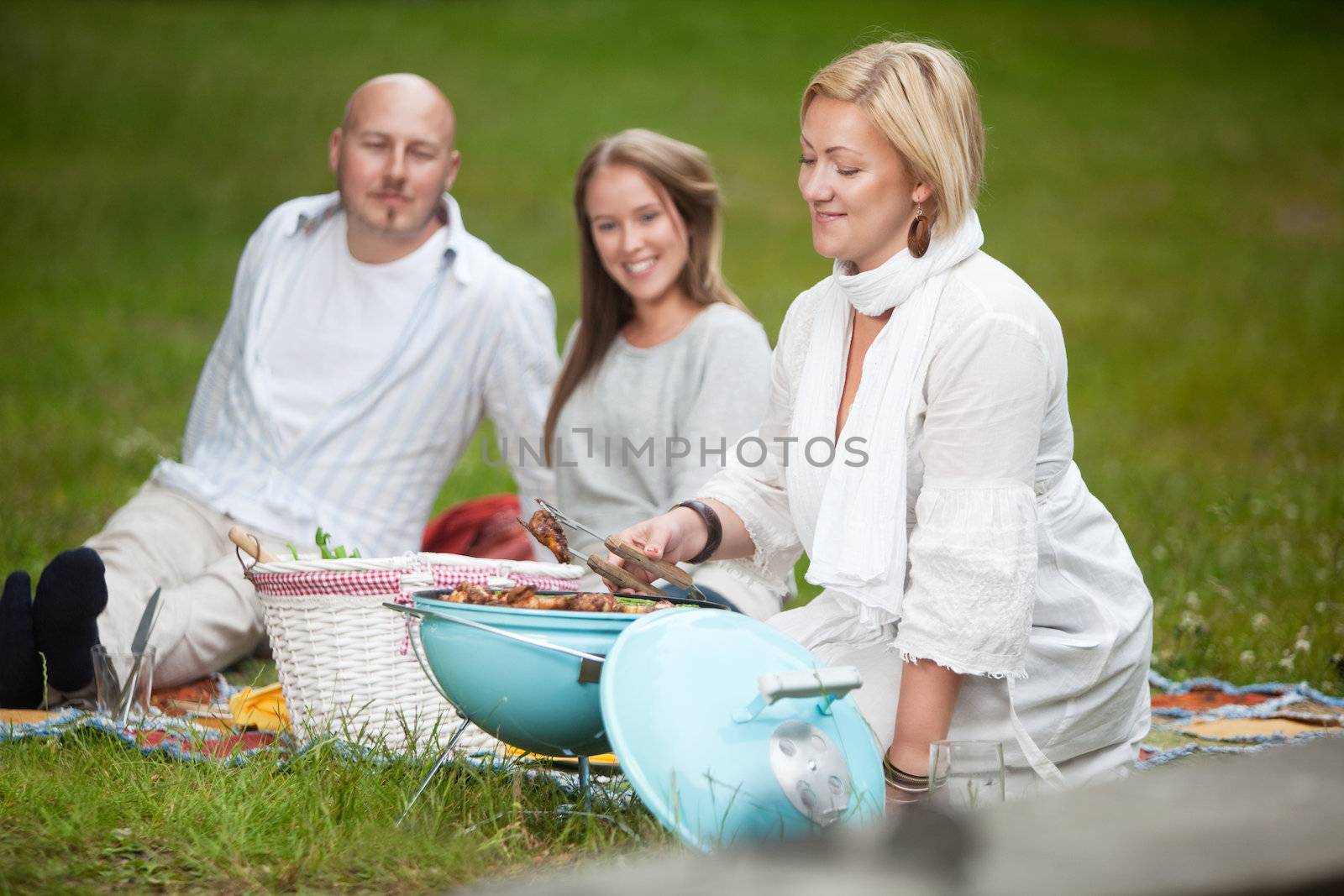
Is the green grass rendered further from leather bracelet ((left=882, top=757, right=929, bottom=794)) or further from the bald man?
the bald man

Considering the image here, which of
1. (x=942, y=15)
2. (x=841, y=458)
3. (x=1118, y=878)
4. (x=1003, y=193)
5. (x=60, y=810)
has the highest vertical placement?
(x=942, y=15)

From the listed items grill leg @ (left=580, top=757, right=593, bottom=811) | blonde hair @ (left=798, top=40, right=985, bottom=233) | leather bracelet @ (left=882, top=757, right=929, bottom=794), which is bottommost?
grill leg @ (left=580, top=757, right=593, bottom=811)

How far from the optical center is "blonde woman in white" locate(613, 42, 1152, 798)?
9.37 ft

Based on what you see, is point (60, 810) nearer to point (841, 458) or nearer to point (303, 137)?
point (841, 458)

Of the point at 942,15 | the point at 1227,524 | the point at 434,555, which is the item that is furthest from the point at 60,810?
the point at 942,15

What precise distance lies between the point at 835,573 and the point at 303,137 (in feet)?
49.9

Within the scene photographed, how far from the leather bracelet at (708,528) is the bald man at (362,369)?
1.56 meters

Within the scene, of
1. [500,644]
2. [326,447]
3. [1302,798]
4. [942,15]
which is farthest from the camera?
[942,15]

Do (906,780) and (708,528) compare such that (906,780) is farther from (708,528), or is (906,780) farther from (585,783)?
(708,528)

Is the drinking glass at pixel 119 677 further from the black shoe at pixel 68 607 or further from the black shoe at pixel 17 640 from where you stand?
the black shoe at pixel 17 640

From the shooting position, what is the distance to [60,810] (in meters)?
2.94


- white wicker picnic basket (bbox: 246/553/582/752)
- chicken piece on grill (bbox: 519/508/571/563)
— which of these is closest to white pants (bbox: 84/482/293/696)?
white wicker picnic basket (bbox: 246/553/582/752)

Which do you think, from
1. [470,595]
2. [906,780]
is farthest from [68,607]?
[906,780]

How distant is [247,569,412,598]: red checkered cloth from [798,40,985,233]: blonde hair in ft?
4.72
